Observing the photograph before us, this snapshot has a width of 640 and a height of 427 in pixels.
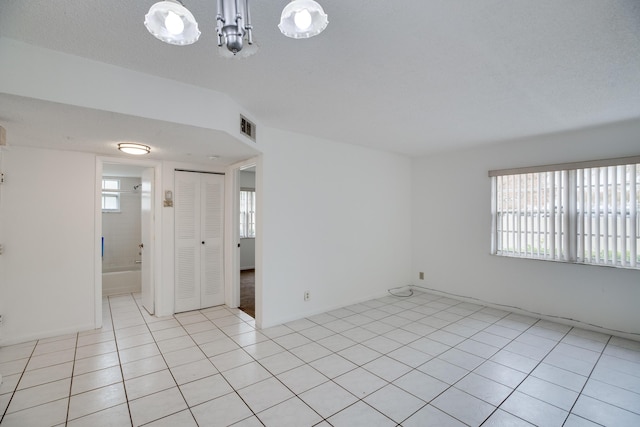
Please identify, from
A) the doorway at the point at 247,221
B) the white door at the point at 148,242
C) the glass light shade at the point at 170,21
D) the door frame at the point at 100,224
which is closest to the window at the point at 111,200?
the white door at the point at 148,242

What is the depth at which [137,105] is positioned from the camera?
2.09 meters

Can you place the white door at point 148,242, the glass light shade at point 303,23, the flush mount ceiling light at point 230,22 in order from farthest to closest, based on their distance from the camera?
the white door at point 148,242 → the glass light shade at point 303,23 → the flush mount ceiling light at point 230,22

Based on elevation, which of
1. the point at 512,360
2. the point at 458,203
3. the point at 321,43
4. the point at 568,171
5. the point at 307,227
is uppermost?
the point at 321,43

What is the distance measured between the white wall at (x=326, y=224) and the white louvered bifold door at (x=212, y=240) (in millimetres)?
1161

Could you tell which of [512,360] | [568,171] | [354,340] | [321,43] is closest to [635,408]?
[512,360]

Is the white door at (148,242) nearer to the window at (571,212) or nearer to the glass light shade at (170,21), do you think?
the glass light shade at (170,21)

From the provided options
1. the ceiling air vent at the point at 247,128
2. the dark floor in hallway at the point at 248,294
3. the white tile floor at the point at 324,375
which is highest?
the ceiling air vent at the point at 247,128

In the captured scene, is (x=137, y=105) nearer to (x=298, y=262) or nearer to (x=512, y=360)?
(x=298, y=262)

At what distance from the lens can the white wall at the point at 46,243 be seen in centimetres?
305

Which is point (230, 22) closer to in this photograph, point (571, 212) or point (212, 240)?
point (212, 240)

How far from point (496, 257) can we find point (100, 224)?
17.6 ft

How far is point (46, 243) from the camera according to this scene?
3221 mm

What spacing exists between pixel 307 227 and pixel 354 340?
151 cm

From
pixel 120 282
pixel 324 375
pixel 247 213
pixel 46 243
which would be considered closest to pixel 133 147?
pixel 46 243
